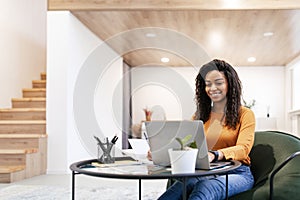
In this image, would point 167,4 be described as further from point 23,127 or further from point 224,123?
point 224,123

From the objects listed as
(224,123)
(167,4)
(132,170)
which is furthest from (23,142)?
(132,170)

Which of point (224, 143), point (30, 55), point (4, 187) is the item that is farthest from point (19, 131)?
point (224, 143)

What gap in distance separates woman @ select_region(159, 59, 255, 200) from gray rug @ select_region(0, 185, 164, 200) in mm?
1309

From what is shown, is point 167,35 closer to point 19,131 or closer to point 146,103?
point 19,131

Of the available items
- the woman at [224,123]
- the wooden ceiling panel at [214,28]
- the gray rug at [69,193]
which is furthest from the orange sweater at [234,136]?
the wooden ceiling panel at [214,28]

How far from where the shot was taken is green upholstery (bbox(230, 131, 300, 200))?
1606 millimetres

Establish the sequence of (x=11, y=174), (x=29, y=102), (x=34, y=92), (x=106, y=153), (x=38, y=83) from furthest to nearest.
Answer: (x=38, y=83) < (x=34, y=92) < (x=29, y=102) < (x=11, y=174) < (x=106, y=153)

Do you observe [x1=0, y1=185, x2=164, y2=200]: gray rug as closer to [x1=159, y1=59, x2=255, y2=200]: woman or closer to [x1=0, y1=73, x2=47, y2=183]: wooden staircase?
[x1=0, y1=73, x2=47, y2=183]: wooden staircase

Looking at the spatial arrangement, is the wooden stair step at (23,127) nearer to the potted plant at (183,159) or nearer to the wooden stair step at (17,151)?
the wooden stair step at (17,151)

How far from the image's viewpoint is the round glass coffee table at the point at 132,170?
4.11 ft

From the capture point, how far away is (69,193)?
3.22m

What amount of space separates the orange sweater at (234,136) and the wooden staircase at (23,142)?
2.82 metres

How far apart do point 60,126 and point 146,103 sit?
467 cm

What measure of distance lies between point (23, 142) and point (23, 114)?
31.9 inches
